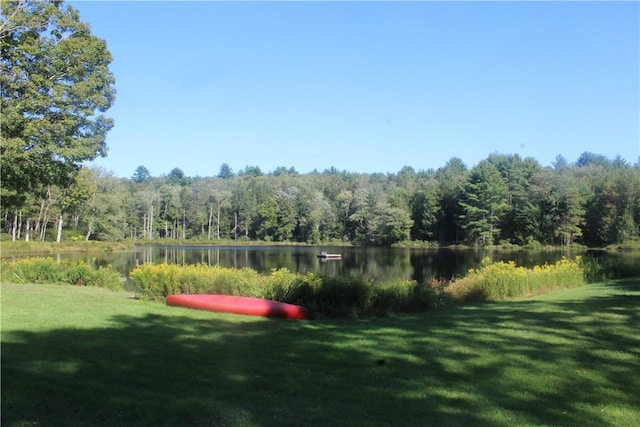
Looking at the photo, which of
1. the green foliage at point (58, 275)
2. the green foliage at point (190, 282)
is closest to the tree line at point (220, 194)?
the green foliage at point (58, 275)

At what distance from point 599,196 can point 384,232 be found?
107ft

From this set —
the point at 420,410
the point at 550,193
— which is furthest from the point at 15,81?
the point at 550,193

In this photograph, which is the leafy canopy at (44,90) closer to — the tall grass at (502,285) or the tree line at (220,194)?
the tree line at (220,194)

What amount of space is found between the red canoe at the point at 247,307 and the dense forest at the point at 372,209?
41.4 metres

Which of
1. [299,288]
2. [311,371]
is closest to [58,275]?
[299,288]

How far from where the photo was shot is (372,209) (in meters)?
93.7

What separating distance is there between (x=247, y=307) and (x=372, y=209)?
83616 mm

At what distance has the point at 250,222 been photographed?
10988 centimetres

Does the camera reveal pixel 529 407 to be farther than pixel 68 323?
No

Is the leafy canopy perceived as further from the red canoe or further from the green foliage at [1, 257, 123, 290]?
the red canoe

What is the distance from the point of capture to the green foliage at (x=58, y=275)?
17625mm

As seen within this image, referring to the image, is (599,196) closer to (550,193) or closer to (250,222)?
(550,193)

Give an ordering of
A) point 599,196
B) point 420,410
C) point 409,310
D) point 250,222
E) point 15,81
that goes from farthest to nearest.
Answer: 1. point 250,222
2. point 599,196
3. point 15,81
4. point 409,310
5. point 420,410

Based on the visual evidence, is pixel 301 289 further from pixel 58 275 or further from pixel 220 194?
pixel 220 194
